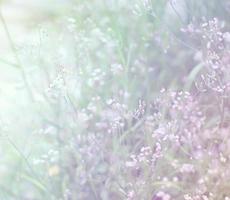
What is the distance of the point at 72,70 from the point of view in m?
Answer: 1.69

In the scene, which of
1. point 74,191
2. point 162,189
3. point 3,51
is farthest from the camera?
point 3,51

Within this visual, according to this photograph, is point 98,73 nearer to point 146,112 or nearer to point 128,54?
point 128,54

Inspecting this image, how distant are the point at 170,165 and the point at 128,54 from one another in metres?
0.35

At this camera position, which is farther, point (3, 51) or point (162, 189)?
point (3, 51)

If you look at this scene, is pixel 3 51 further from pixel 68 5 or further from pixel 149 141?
pixel 149 141

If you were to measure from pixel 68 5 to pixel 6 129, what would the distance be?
0.45 metres

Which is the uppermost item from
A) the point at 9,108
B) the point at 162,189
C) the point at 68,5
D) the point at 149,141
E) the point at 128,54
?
the point at 68,5

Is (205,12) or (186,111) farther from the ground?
(205,12)

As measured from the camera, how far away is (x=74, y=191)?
165 centimetres

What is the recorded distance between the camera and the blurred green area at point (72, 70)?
1674 mm

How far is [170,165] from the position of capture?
5.06 ft

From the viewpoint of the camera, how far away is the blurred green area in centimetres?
167

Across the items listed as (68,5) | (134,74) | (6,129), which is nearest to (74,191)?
(6,129)

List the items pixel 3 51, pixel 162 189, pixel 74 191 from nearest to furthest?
1. pixel 162 189
2. pixel 74 191
3. pixel 3 51
